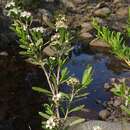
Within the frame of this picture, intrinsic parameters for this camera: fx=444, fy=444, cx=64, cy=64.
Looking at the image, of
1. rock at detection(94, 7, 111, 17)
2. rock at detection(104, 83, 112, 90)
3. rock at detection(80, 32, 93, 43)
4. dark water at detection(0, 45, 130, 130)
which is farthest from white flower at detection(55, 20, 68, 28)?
rock at detection(94, 7, 111, 17)

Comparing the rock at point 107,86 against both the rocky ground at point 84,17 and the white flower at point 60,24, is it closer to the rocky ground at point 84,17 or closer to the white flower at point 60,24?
the rocky ground at point 84,17

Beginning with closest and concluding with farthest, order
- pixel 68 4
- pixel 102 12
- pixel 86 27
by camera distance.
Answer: pixel 86 27, pixel 102 12, pixel 68 4

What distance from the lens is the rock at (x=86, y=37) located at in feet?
48.7

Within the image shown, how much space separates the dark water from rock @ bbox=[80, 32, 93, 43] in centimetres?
100

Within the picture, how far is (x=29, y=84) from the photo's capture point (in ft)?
36.7

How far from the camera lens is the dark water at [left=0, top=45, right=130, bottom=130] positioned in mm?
9445

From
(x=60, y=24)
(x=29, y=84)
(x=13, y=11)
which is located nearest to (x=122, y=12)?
(x=29, y=84)

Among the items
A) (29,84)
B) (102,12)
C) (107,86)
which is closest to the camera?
(107,86)

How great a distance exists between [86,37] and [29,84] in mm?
4423

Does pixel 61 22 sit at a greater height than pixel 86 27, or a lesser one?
greater

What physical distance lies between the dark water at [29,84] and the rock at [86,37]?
100 cm

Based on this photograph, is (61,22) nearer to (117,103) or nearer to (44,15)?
(117,103)

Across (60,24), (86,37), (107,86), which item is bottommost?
(107,86)

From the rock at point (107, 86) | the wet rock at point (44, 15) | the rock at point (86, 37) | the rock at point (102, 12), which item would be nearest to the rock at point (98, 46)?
the rock at point (86, 37)
